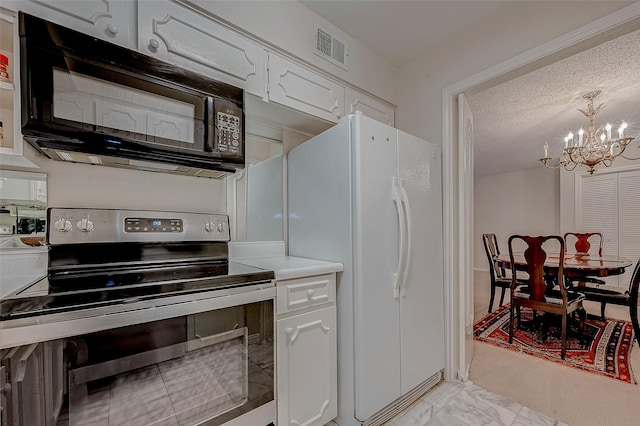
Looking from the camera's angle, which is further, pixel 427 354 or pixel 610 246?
pixel 610 246

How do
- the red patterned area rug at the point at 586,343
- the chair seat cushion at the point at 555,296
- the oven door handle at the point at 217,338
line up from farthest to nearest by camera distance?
the chair seat cushion at the point at 555,296
the red patterned area rug at the point at 586,343
the oven door handle at the point at 217,338

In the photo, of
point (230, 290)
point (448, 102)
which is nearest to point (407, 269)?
point (230, 290)

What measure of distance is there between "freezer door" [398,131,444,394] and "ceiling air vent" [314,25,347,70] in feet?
2.34

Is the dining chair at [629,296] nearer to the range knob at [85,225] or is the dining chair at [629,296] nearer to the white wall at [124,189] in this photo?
the white wall at [124,189]

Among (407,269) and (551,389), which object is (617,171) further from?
(407,269)

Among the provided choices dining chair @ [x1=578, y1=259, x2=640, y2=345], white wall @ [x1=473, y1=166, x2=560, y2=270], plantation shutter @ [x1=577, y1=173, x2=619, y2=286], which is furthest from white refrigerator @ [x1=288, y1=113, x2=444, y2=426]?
white wall @ [x1=473, y1=166, x2=560, y2=270]

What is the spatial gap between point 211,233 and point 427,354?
1.57 meters

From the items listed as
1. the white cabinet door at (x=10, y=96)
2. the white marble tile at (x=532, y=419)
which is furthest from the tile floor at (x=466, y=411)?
the white cabinet door at (x=10, y=96)

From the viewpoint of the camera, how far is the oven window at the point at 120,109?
0.97m

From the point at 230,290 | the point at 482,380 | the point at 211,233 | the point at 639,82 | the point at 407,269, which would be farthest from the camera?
the point at 639,82

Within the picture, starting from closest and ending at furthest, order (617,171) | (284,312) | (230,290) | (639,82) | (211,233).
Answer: (230,290) < (284,312) < (211,233) < (639,82) < (617,171)

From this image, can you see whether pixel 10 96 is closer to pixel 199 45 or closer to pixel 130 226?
pixel 130 226

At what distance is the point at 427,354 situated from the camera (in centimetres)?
184

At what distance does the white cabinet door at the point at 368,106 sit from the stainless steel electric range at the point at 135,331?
132 cm
